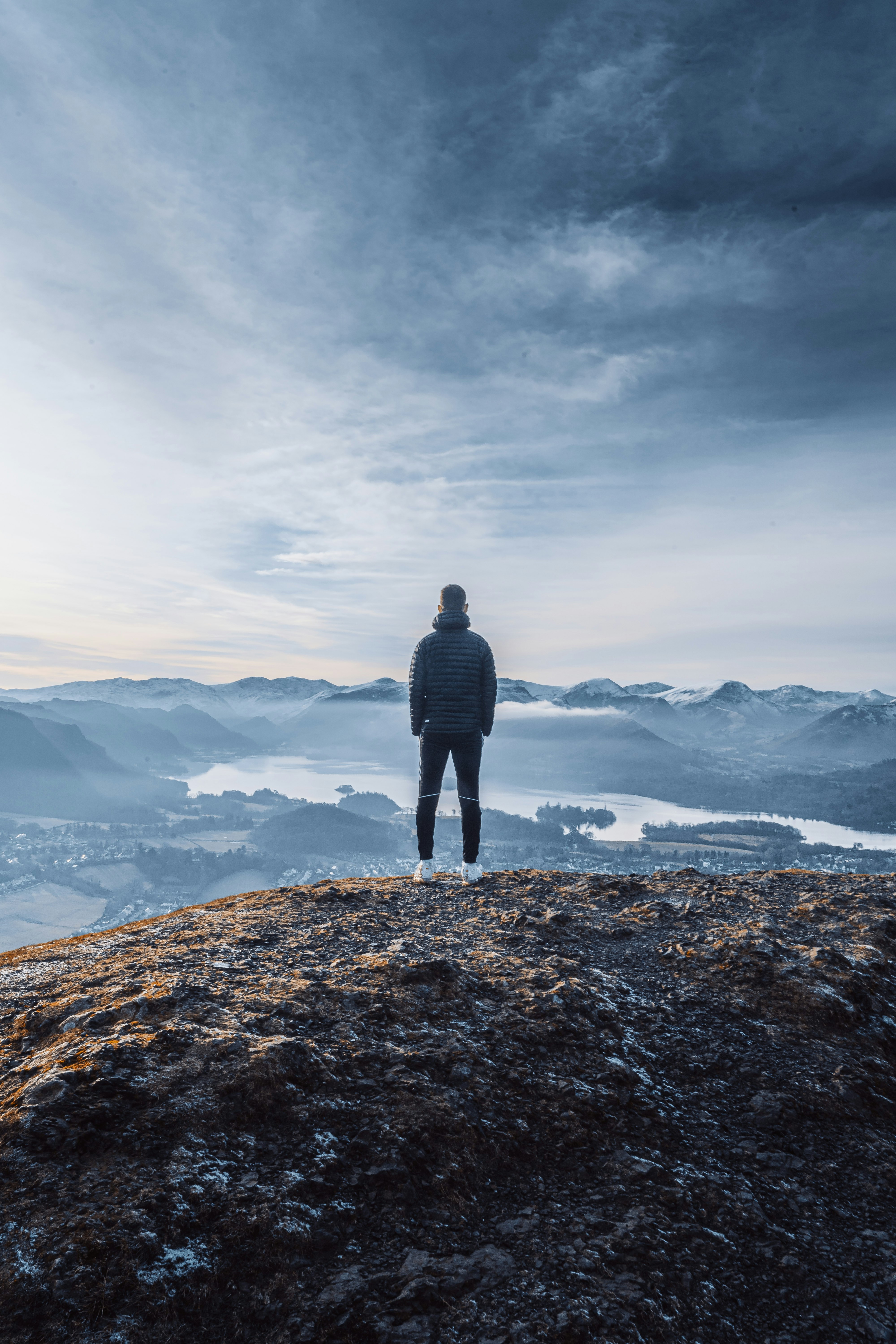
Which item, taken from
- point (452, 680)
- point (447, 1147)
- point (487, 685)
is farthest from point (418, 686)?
point (447, 1147)

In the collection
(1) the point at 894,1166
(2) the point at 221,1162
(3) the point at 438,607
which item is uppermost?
(3) the point at 438,607

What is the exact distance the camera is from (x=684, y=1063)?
12.4 ft

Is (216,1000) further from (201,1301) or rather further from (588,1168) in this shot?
(588,1168)

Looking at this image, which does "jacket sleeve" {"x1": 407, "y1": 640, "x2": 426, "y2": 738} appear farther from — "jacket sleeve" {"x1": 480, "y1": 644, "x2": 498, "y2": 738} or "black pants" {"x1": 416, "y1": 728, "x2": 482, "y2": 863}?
"jacket sleeve" {"x1": 480, "y1": 644, "x2": 498, "y2": 738}

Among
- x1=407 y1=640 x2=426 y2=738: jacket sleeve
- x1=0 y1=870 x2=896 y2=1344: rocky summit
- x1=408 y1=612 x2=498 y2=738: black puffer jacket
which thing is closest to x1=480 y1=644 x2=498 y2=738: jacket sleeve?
x1=408 y1=612 x2=498 y2=738: black puffer jacket

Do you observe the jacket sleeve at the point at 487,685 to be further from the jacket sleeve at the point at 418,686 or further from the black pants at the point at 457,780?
the jacket sleeve at the point at 418,686

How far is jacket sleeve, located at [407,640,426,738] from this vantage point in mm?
8594

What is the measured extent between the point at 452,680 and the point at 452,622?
0.87m

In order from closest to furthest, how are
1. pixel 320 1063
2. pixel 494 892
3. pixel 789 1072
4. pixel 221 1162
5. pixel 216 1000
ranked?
pixel 221 1162, pixel 320 1063, pixel 789 1072, pixel 216 1000, pixel 494 892

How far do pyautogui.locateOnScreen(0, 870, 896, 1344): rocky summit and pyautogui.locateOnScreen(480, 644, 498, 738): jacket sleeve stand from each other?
3991 millimetres

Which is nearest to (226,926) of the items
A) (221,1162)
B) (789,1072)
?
(221,1162)

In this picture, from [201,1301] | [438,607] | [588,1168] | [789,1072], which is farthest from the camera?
[438,607]

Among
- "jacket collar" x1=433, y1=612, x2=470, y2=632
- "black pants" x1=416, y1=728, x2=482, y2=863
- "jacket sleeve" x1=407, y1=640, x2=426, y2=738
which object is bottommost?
"black pants" x1=416, y1=728, x2=482, y2=863

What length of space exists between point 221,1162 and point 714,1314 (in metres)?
2.08
